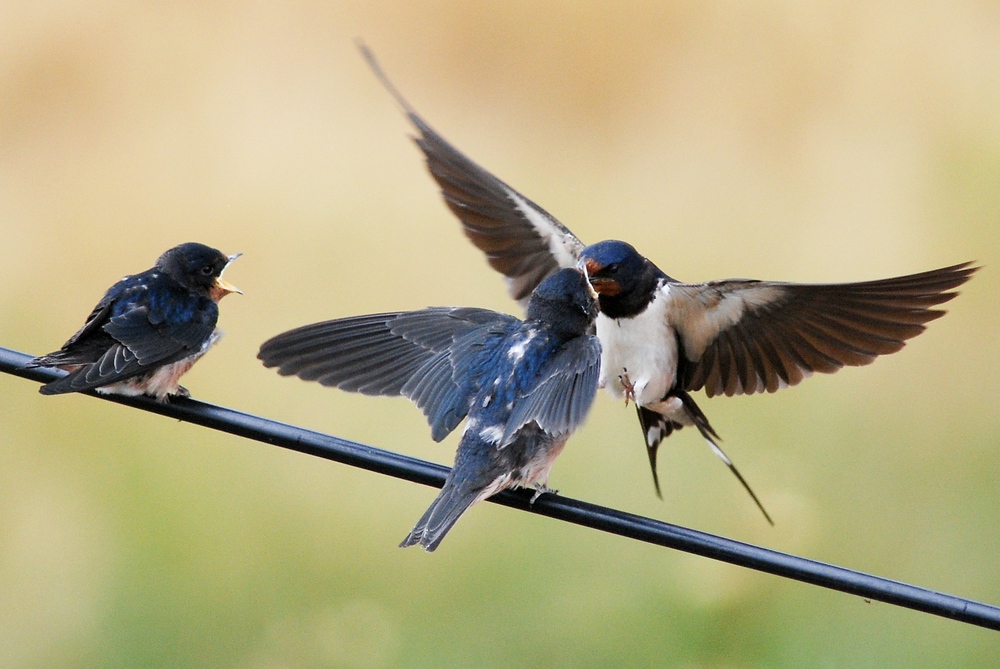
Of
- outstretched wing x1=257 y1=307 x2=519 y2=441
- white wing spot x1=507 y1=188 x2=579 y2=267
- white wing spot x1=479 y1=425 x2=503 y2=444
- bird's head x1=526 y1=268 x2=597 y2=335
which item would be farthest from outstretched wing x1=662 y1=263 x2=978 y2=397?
white wing spot x1=479 y1=425 x2=503 y2=444

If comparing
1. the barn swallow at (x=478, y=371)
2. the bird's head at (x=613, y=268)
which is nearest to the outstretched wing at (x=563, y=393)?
the barn swallow at (x=478, y=371)

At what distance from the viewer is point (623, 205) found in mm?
5648

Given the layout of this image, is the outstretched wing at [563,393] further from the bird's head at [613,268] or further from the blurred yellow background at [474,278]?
the blurred yellow background at [474,278]

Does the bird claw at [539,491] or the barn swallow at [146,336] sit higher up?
the barn swallow at [146,336]

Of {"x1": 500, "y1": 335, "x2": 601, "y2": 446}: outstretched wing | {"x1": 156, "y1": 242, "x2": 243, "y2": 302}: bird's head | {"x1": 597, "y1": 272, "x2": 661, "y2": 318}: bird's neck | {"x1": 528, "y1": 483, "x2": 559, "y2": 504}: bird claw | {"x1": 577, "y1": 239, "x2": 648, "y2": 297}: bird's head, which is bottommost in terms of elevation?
{"x1": 528, "y1": 483, "x2": 559, "y2": 504}: bird claw

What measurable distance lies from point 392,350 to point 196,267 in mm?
462

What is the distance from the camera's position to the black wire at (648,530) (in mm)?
1979

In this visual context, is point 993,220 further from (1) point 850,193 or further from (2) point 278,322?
(2) point 278,322

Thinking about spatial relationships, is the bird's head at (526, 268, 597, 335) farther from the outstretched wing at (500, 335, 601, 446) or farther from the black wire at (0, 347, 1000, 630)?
the black wire at (0, 347, 1000, 630)

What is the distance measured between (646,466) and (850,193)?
1.64m

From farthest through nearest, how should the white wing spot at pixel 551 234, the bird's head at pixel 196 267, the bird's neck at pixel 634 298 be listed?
the white wing spot at pixel 551 234
the bird's neck at pixel 634 298
the bird's head at pixel 196 267

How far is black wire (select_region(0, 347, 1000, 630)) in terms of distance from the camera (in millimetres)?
1979

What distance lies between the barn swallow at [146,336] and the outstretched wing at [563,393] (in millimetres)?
639

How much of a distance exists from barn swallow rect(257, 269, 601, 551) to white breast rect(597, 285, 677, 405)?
1.29ft
